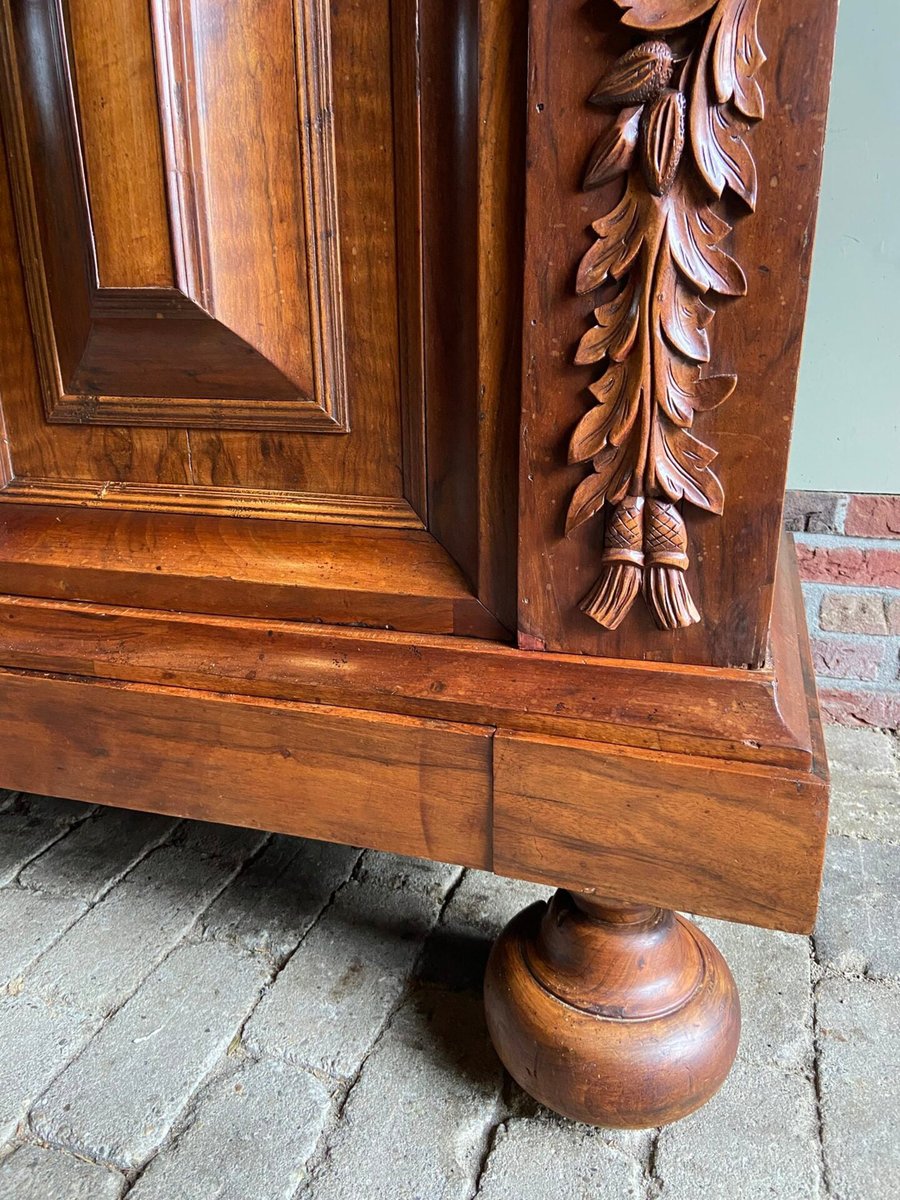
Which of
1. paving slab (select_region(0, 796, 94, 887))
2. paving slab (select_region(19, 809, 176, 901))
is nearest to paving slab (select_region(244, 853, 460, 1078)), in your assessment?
paving slab (select_region(19, 809, 176, 901))

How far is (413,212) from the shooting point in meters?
0.50

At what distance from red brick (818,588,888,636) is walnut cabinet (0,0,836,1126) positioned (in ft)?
1.87

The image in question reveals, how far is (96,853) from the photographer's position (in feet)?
2.82

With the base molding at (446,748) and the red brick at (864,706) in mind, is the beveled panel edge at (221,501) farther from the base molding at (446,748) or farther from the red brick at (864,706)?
the red brick at (864,706)

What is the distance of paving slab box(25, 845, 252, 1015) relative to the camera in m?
0.68

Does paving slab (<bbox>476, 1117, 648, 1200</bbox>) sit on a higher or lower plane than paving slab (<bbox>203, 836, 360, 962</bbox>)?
higher

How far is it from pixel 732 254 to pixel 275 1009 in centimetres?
61

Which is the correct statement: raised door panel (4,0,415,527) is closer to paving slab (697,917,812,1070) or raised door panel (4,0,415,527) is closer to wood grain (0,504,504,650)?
wood grain (0,504,504,650)

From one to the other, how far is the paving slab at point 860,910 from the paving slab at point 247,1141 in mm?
441

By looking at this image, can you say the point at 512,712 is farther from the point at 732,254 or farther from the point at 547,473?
the point at 732,254

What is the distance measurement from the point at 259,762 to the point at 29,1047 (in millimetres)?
293

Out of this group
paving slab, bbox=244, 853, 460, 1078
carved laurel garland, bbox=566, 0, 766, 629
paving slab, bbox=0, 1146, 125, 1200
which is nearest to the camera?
carved laurel garland, bbox=566, 0, 766, 629

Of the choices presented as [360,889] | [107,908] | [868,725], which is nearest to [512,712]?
[360,889]

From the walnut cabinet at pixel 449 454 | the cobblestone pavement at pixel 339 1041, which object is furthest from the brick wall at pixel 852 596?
the walnut cabinet at pixel 449 454
